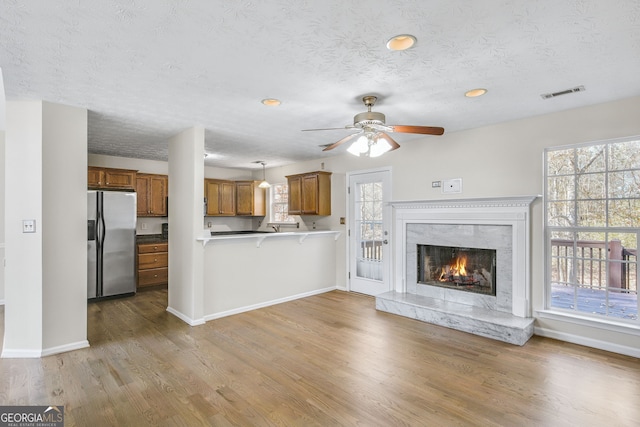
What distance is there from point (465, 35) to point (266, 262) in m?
3.84

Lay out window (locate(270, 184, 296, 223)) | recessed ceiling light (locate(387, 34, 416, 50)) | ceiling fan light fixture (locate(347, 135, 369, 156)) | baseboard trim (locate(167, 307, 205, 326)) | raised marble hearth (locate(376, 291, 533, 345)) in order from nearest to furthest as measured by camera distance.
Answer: recessed ceiling light (locate(387, 34, 416, 50)) < ceiling fan light fixture (locate(347, 135, 369, 156)) < raised marble hearth (locate(376, 291, 533, 345)) < baseboard trim (locate(167, 307, 205, 326)) < window (locate(270, 184, 296, 223))

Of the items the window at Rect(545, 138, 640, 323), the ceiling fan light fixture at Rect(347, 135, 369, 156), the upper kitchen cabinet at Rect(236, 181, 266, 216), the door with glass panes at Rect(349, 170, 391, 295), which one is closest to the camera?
the ceiling fan light fixture at Rect(347, 135, 369, 156)

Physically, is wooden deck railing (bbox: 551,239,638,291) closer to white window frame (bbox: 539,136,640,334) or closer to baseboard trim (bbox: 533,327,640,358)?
white window frame (bbox: 539,136,640,334)

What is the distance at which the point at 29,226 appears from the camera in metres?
3.14

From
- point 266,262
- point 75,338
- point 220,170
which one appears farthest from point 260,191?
point 75,338

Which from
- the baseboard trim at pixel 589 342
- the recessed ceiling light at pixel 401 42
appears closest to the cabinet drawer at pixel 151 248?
the recessed ceiling light at pixel 401 42

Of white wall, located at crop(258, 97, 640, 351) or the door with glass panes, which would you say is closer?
white wall, located at crop(258, 97, 640, 351)

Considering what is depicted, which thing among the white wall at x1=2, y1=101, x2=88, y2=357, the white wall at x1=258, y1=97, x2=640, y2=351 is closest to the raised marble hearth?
the white wall at x1=258, y1=97, x2=640, y2=351

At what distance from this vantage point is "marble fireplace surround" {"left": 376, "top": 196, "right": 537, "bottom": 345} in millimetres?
3713

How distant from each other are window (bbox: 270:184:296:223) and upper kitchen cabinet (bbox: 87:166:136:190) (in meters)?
2.86

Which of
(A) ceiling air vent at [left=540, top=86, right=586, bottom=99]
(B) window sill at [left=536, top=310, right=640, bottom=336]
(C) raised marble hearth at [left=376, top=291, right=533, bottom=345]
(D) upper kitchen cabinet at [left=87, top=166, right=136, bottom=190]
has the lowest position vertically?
(C) raised marble hearth at [left=376, top=291, right=533, bottom=345]

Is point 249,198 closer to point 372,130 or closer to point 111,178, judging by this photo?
point 111,178

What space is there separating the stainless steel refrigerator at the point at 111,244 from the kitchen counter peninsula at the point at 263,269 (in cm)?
185

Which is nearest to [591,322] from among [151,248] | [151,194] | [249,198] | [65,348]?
[65,348]
